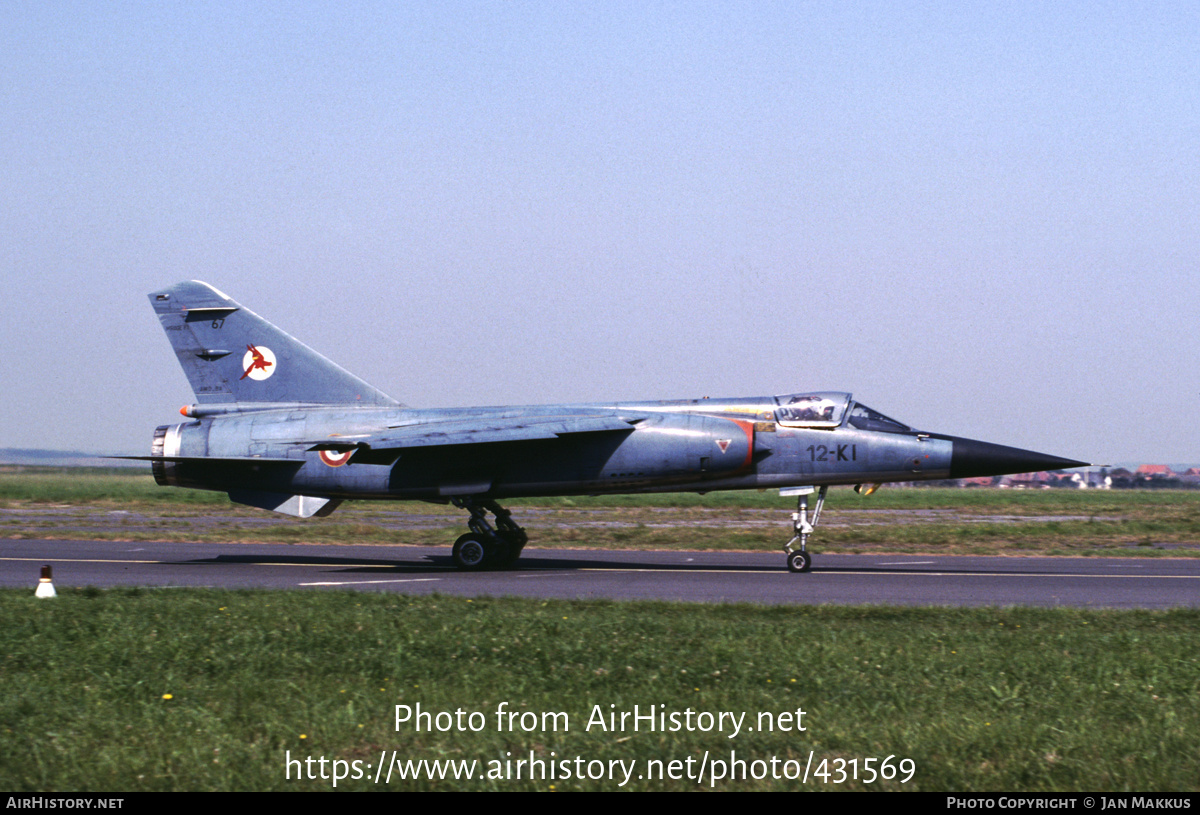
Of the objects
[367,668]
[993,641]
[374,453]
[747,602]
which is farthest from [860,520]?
[367,668]

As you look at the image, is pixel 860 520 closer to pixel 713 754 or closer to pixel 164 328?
pixel 164 328

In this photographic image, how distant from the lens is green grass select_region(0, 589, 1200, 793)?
586cm

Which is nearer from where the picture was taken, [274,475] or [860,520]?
[274,475]

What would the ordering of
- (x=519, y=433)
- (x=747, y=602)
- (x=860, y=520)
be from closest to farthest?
(x=747, y=602), (x=519, y=433), (x=860, y=520)

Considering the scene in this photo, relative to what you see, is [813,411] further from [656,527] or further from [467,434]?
[656,527]

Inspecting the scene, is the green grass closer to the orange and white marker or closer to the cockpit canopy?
the orange and white marker

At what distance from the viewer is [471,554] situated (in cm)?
1947

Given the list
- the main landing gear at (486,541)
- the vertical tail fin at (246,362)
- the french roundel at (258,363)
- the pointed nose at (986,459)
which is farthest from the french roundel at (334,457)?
the pointed nose at (986,459)

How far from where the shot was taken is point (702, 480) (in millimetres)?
18938

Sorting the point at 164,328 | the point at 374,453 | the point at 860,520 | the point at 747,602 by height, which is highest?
the point at 164,328

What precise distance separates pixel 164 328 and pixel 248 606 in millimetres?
11956

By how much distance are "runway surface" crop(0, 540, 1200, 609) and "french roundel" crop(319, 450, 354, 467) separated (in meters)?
1.88

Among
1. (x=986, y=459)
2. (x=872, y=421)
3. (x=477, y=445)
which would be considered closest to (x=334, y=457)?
(x=477, y=445)
